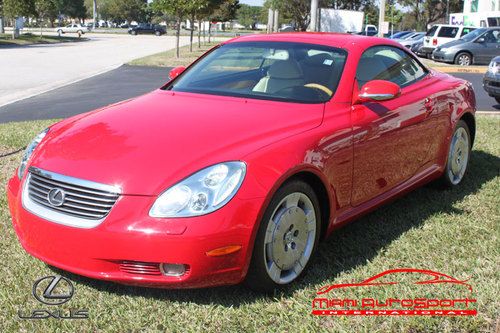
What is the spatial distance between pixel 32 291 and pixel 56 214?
629mm

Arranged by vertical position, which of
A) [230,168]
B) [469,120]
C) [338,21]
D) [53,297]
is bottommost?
[53,297]

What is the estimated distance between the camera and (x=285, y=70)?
424 centimetres

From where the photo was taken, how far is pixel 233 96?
4.05m

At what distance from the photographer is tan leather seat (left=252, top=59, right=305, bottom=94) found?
4.11 meters

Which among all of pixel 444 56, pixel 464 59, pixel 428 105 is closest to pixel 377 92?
pixel 428 105

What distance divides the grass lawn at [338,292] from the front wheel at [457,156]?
15.2 inches

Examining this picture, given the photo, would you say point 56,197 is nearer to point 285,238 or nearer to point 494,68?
point 285,238

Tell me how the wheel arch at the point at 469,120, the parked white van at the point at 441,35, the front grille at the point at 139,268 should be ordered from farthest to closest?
1. the parked white van at the point at 441,35
2. the wheel arch at the point at 469,120
3. the front grille at the point at 139,268

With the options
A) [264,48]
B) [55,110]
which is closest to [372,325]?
[264,48]

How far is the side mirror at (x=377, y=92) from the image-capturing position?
3863mm

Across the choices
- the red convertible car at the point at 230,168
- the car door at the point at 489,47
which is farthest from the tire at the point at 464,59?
the red convertible car at the point at 230,168

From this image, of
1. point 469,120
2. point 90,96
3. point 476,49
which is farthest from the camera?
point 476,49

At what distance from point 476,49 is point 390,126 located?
68.6 ft

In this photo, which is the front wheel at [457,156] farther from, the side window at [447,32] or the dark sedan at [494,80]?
the side window at [447,32]
